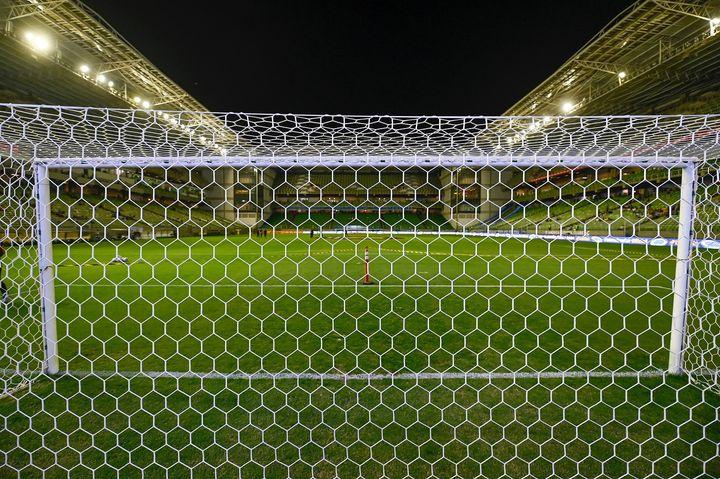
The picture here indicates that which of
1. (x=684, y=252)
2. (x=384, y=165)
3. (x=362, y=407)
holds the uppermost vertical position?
(x=384, y=165)

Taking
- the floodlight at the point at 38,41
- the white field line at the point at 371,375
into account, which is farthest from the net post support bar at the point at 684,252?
the floodlight at the point at 38,41

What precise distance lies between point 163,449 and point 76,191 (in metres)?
29.5

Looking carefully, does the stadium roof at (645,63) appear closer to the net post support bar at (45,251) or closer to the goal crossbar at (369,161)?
the goal crossbar at (369,161)

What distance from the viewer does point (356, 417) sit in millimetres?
1995

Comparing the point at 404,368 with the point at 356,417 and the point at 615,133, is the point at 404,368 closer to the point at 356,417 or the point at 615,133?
the point at 356,417

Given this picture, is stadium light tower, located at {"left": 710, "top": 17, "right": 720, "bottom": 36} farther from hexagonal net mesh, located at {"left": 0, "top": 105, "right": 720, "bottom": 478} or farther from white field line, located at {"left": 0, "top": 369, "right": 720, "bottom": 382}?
white field line, located at {"left": 0, "top": 369, "right": 720, "bottom": 382}

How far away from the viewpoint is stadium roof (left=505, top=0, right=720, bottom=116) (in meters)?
16.2

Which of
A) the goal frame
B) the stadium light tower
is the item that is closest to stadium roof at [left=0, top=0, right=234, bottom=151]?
the goal frame

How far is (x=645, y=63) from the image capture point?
1997cm

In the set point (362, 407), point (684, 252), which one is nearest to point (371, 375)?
point (362, 407)

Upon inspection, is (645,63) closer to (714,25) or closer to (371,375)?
(714,25)

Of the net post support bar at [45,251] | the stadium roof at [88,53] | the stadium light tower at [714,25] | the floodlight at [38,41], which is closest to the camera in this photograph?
the net post support bar at [45,251]

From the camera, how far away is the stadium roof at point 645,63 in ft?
53.1

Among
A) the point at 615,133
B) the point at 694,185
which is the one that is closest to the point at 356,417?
the point at 615,133
